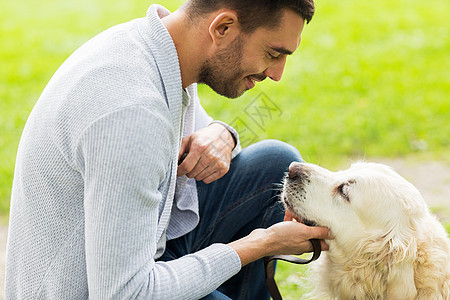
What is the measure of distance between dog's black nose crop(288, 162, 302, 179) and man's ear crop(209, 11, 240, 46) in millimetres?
716

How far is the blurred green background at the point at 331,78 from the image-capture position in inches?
211

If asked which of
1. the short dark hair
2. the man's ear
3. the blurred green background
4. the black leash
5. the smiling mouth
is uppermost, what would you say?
the short dark hair

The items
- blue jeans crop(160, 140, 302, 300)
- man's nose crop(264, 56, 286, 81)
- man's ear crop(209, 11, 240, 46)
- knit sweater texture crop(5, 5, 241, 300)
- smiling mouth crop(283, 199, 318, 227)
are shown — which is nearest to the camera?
knit sweater texture crop(5, 5, 241, 300)

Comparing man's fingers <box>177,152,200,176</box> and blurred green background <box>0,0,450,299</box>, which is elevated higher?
man's fingers <box>177,152,200,176</box>

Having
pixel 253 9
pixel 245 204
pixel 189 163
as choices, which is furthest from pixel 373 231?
pixel 253 9

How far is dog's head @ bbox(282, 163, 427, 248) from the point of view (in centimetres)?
241

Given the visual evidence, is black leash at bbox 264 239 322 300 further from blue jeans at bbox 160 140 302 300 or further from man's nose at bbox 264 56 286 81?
man's nose at bbox 264 56 286 81

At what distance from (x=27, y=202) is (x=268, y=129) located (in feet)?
11.9

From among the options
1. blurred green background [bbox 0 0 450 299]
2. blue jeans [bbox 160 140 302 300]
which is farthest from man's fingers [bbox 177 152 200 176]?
blurred green background [bbox 0 0 450 299]

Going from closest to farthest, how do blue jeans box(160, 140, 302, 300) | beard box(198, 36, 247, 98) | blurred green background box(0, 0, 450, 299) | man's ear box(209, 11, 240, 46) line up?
man's ear box(209, 11, 240, 46), beard box(198, 36, 247, 98), blue jeans box(160, 140, 302, 300), blurred green background box(0, 0, 450, 299)

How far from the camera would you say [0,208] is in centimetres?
451

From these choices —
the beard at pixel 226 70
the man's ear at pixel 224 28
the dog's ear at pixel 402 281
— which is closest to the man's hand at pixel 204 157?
the beard at pixel 226 70

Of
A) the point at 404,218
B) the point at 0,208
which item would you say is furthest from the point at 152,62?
the point at 0,208

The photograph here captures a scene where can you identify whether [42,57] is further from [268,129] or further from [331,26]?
[331,26]
